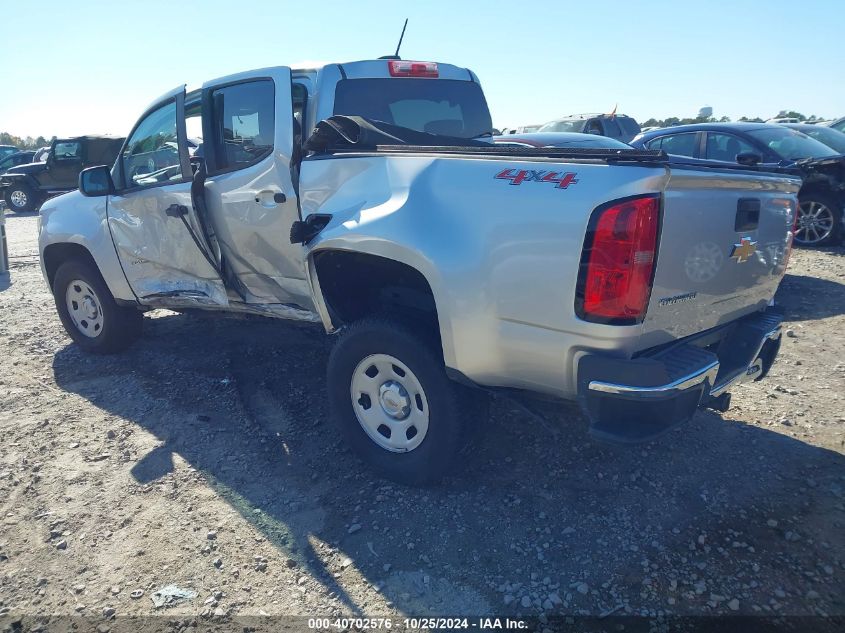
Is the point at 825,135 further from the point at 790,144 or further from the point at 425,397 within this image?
the point at 425,397

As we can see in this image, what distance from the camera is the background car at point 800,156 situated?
7957 mm

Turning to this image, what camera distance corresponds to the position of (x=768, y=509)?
9.89 feet

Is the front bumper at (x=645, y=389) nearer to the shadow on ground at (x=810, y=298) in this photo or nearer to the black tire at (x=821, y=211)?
the shadow on ground at (x=810, y=298)

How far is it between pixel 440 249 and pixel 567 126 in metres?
12.0

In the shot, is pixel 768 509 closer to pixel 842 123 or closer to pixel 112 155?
pixel 842 123

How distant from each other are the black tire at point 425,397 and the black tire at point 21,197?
18817 millimetres

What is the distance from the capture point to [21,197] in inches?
720

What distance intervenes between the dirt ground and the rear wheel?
53.9 ft

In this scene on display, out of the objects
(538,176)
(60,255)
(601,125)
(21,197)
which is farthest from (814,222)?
(21,197)

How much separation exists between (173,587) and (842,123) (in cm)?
1577

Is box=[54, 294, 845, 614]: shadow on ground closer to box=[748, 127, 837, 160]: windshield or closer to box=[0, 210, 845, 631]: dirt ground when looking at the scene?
box=[0, 210, 845, 631]: dirt ground

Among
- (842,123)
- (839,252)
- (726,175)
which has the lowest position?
(839,252)

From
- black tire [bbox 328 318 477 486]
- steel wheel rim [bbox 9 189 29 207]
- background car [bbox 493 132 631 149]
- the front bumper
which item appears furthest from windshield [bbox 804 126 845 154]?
steel wheel rim [bbox 9 189 29 207]

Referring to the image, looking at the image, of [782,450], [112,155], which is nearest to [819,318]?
[782,450]
